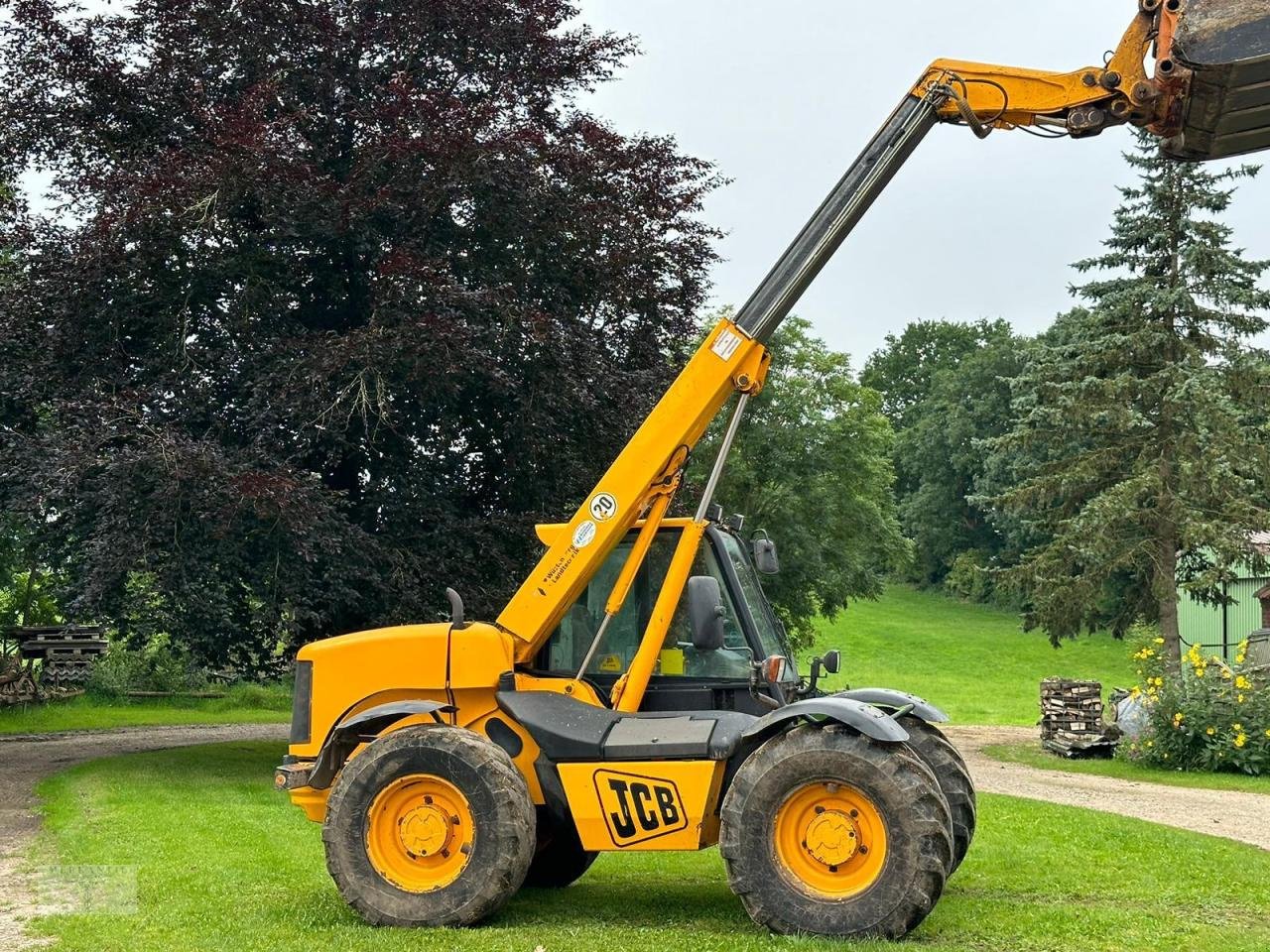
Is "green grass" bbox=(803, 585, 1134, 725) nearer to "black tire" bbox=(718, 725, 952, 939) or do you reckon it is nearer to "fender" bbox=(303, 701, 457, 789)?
"fender" bbox=(303, 701, 457, 789)

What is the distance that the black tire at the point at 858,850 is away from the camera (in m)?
7.77

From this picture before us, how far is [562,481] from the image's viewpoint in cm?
1919

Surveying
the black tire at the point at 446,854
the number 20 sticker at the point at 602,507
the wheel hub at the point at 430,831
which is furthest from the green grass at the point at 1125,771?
the wheel hub at the point at 430,831

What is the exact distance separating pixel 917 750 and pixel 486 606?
30.9 feet

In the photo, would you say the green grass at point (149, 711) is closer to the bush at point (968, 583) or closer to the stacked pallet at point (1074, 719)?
the stacked pallet at point (1074, 719)

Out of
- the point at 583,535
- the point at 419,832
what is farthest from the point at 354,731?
the point at 583,535

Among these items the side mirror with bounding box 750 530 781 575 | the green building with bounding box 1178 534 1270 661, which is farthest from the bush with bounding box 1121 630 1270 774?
the green building with bounding box 1178 534 1270 661

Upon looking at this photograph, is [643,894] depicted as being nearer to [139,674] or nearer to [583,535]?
[583,535]

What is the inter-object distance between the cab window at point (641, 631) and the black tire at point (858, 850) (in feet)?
3.26

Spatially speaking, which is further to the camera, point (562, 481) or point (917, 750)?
point (562, 481)

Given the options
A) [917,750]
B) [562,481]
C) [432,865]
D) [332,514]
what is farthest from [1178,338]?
[432,865]

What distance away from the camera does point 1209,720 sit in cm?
2033

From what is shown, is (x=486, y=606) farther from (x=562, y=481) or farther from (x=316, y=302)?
(x=316, y=302)

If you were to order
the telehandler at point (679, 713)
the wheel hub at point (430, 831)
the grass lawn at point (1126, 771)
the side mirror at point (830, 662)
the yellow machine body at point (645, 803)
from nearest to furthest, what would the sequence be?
the telehandler at point (679, 713), the yellow machine body at point (645, 803), the wheel hub at point (430, 831), the side mirror at point (830, 662), the grass lawn at point (1126, 771)
